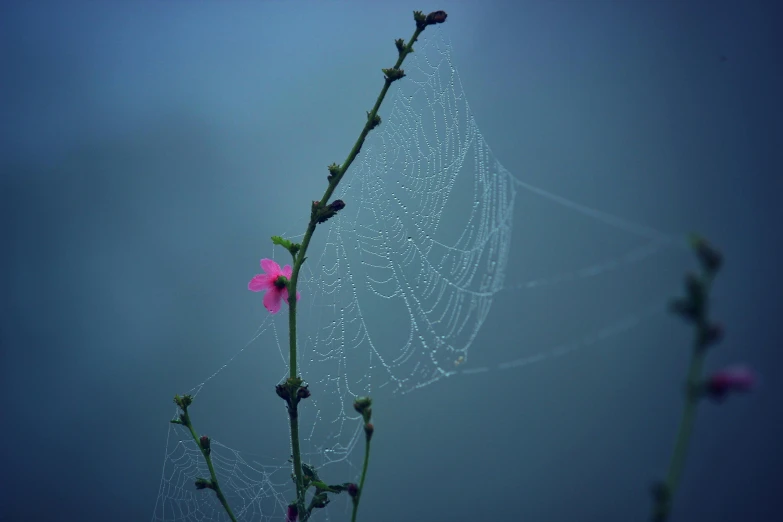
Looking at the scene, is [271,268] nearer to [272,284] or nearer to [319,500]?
[272,284]

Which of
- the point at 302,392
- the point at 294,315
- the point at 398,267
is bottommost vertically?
the point at 302,392

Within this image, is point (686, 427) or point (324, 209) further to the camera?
point (324, 209)

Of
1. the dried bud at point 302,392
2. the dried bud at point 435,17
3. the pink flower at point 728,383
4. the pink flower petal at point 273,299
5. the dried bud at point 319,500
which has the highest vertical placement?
the dried bud at point 435,17

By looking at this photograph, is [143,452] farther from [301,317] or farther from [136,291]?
[301,317]

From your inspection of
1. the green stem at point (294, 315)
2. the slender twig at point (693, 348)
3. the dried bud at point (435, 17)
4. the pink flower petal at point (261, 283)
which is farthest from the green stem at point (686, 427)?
the pink flower petal at point (261, 283)

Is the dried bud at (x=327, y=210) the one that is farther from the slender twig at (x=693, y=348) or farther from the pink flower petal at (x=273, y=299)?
the slender twig at (x=693, y=348)

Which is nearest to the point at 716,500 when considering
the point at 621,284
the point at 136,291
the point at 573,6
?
the point at 621,284

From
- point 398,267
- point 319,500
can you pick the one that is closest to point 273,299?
point 319,500
